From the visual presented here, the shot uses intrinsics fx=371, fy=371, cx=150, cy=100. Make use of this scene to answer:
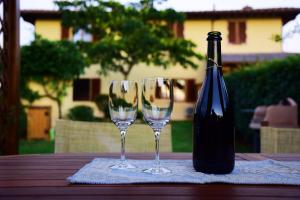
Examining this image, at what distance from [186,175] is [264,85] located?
612 cm

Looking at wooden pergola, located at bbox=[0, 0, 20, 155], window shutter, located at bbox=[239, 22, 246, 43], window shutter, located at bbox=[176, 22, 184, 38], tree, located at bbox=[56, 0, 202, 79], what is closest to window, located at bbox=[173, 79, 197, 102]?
window shutter, located at bbox=[176, 22, 184, 38]

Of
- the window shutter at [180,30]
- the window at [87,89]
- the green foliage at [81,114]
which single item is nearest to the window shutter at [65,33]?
the window at [87,89]

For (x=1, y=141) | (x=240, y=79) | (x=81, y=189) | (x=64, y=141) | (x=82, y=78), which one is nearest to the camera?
(x=81, y=189)

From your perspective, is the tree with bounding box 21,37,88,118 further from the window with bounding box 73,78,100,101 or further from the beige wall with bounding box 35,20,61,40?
the beige wall with bounding box 35,20,61,40

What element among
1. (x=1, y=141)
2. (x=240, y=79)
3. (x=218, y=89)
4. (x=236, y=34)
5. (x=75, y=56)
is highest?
(x=236, y=34)

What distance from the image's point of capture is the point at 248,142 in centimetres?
830

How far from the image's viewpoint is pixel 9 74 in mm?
3057

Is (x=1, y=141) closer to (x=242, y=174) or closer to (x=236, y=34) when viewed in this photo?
(x=242, y=174)

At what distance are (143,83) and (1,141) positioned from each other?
7.93 ft

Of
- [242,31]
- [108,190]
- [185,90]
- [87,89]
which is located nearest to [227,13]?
[242,31]

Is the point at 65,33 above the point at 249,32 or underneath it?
underneath

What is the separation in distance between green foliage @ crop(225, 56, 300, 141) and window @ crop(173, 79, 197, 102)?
592cm

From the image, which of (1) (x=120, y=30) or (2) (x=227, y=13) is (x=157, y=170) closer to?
(1) (x=120, y=30)

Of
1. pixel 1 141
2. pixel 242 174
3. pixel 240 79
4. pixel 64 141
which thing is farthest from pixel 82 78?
pixel 242 174
